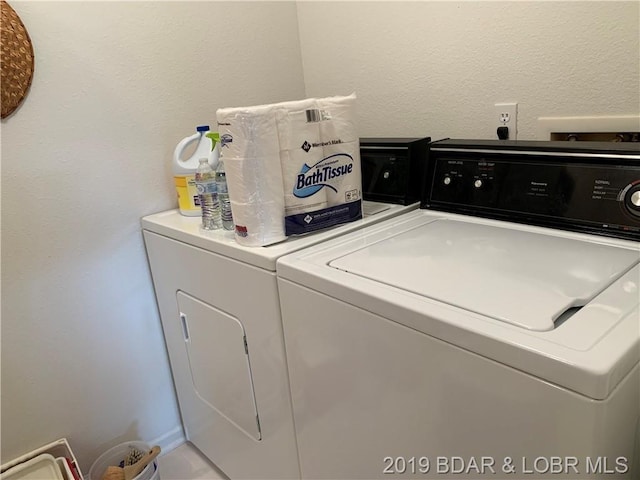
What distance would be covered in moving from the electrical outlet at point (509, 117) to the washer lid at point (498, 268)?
0.36 metres

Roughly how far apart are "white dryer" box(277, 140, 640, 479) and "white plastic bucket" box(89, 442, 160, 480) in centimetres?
60

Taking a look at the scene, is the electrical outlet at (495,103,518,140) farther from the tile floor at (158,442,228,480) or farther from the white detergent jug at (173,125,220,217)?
the tile floor at (158,442,228,480)

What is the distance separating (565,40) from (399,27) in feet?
1.78

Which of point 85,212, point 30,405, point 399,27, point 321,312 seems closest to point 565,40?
point 399,27

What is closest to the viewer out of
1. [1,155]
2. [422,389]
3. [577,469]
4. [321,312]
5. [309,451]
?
[577,469]

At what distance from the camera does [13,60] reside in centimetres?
133

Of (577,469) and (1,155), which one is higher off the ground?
(1,155)

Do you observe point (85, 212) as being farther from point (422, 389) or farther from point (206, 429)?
point (422, 389)

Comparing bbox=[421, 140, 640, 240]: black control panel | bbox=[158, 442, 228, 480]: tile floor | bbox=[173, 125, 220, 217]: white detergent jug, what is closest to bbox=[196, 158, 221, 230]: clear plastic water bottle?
bbox=[173, 125, 220, 217]: white detergent jug

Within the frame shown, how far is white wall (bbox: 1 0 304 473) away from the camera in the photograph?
1.44 meters

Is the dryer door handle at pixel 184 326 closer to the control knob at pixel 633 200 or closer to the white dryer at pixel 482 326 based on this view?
the white dryer at pixel 482 326

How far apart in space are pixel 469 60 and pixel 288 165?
0.68 m

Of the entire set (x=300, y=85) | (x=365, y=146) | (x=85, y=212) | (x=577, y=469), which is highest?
(x=300, y=85)

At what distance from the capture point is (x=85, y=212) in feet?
5.09
